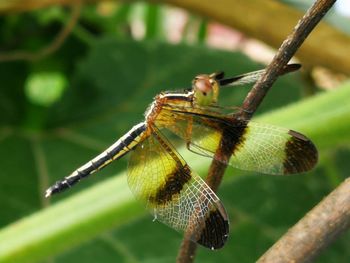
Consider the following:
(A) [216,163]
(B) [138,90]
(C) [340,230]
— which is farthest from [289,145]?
(B) [138,90]

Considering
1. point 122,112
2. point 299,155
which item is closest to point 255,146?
point 299,155

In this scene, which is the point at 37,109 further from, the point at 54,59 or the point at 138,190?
the point at 138,190

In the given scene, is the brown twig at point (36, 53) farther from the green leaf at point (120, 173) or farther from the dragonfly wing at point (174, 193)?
the dragonfly wing at point (174, 193)

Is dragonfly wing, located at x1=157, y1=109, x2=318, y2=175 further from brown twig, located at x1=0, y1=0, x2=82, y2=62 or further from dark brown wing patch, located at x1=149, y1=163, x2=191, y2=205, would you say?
brown twig, located at x1=0, y1=0, x2=82, y2=62

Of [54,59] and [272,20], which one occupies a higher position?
[54,59]

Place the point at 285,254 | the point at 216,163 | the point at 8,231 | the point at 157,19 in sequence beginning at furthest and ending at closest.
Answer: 1. the point at 157,19
2. the point at 8,231
3. the point at 216,163
4. the point at 285,254

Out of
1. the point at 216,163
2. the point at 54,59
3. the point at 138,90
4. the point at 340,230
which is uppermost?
the point at 54,59
